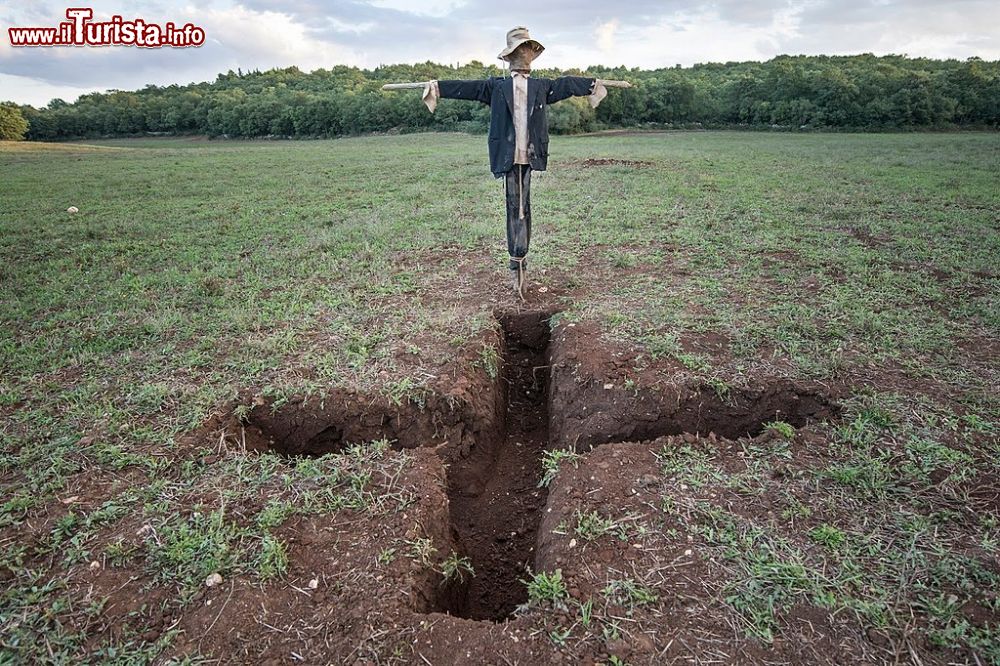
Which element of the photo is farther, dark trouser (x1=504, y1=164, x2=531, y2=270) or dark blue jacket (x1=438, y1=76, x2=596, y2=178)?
dark trouser (x1=504, y1=164, x2=531, y2=270)

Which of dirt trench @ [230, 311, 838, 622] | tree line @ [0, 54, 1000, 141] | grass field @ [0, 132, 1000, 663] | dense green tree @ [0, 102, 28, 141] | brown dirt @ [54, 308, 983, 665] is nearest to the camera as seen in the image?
brown dirt @ [54, 308, 983, 665]

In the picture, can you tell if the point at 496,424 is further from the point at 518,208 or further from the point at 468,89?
the point at 468,89

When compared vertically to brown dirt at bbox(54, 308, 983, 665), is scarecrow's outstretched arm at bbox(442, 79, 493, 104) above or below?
above

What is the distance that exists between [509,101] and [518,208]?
3.12 ft

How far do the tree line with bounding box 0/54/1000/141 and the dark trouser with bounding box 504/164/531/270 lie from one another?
2401 cm

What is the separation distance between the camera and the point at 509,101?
5.15 metres

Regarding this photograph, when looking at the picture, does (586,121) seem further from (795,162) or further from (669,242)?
(669,242)

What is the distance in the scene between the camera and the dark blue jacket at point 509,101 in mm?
5164

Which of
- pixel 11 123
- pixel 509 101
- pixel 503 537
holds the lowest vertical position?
pixel 503 537

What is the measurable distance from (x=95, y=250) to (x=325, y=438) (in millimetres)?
6313

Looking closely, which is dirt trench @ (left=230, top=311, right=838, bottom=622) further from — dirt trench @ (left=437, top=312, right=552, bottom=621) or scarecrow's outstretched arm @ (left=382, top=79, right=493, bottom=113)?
scarecrow's outstretched arm @ (left=382, top=79, right=493, bottom=113)

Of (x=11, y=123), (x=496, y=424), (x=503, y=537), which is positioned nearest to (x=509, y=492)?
(x=503, y=537)

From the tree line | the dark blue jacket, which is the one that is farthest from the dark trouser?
the tree line

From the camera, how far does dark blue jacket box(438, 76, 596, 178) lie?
16.9 feet
